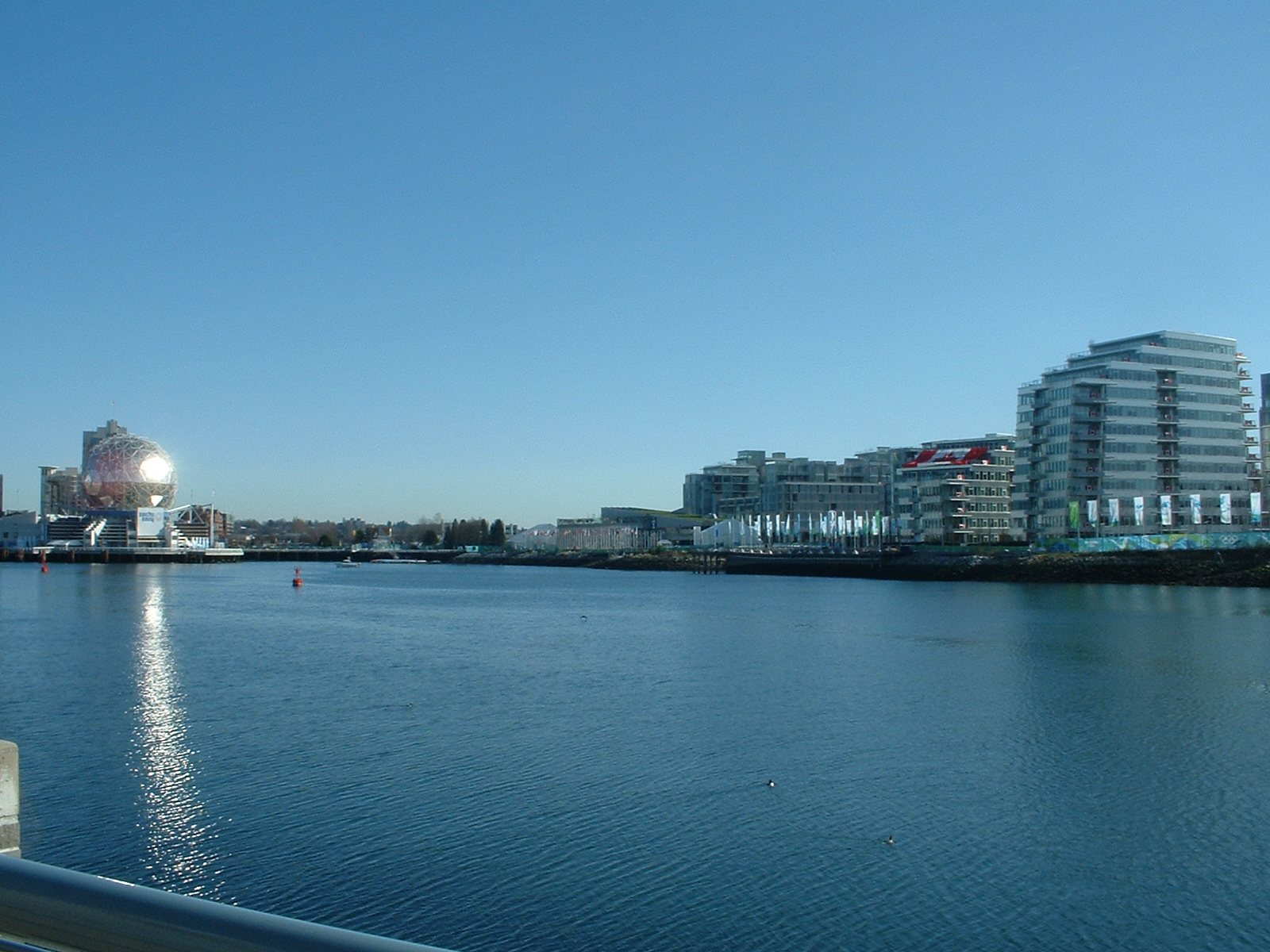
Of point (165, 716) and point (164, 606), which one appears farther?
point (164, 606)

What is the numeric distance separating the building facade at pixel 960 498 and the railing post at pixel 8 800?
472 feet

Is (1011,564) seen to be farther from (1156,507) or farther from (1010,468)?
(1010,468)

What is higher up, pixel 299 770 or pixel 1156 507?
pixel 1156 507

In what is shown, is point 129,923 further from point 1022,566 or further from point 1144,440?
point 1144,440

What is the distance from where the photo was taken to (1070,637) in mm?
51500

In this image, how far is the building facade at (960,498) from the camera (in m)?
148

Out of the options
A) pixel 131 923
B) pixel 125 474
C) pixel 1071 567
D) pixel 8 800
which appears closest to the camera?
pixel 131 923

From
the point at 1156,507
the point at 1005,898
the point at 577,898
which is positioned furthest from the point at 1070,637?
the point at 1156,507

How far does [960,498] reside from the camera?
147125mm

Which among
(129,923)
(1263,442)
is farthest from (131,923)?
(1263,442)

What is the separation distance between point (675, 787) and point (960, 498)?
132691mm

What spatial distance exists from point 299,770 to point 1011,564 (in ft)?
317

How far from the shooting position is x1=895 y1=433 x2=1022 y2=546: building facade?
148m

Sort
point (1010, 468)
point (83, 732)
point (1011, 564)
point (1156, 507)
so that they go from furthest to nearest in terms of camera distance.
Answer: point (1010, 468), point (1156, 507), point (1011, 564), point (83, 732)
